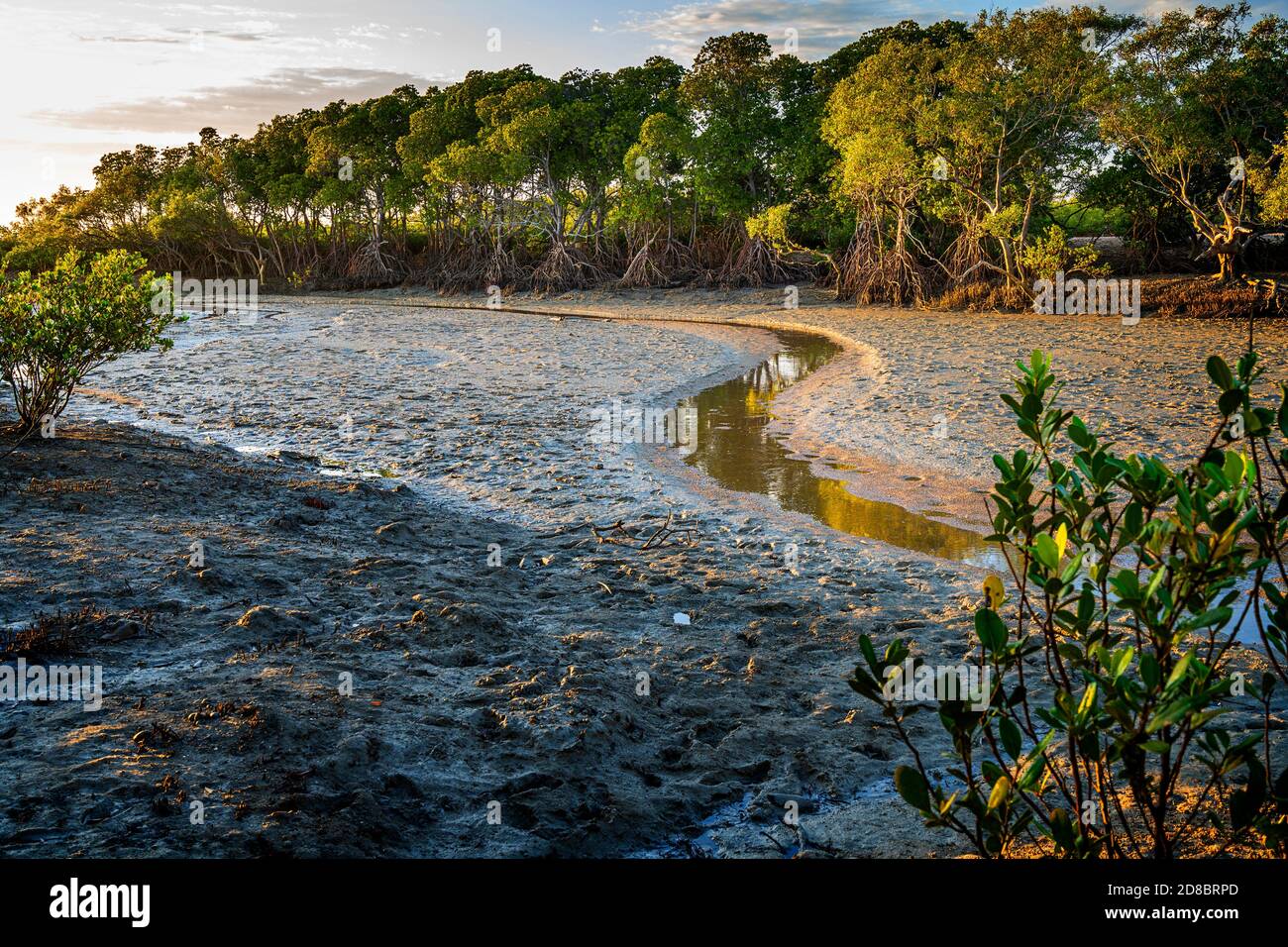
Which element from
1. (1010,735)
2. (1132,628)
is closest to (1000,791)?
(1010,735)

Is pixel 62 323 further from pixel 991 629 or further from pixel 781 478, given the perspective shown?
pixel 991 629

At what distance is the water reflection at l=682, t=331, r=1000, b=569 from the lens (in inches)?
298

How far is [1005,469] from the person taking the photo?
2.40 m

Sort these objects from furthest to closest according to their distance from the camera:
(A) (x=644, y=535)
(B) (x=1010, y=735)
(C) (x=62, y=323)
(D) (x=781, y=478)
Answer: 1. (D) (x=781, y=478)
2. (C) (x=62, y=323)
3. (A) (x=644, y=535)
4. (B) (x=1010, y=735)

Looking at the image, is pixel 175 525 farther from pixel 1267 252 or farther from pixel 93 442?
pixel 1267 252

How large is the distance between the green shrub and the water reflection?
5.69 m

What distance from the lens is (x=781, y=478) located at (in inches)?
381

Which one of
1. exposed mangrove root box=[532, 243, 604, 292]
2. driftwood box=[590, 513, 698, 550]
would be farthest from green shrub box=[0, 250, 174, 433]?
exposed mangrove root box=[532, 243, 604, 292]

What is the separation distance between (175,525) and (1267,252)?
26068 mm

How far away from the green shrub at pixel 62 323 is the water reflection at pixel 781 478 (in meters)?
5.69

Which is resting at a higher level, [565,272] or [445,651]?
[565,272]

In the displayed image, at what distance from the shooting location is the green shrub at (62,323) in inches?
321

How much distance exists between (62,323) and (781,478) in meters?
6.70
